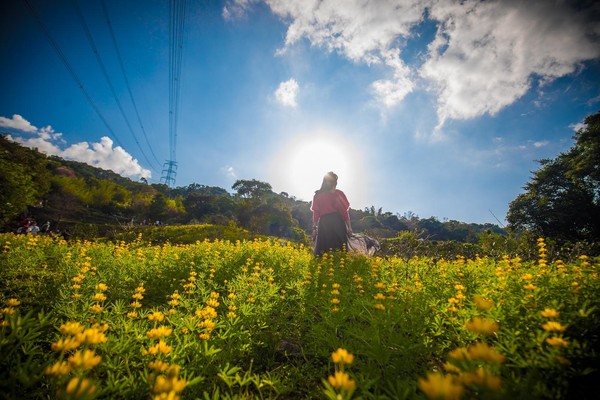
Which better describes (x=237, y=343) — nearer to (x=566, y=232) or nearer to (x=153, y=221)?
(x=566, y=232)

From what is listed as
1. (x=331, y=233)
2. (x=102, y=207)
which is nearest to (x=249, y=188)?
(x=102, y=207)

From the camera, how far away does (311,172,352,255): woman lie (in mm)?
6289

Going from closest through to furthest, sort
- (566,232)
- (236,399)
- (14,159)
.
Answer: (236,399)
(14,159)
(566,232)

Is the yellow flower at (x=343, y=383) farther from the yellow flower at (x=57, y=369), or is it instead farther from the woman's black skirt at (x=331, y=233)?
the woman's black skirt at (x=331, y=233)

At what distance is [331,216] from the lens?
6.38 m

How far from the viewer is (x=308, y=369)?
198 centimetres

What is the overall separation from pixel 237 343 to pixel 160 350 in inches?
33.9

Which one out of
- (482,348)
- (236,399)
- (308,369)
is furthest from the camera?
(308,369)

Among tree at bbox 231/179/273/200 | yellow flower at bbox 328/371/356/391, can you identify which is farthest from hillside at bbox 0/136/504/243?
yellow flower at bbox 328/371/356/391

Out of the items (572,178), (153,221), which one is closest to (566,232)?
(572,178)

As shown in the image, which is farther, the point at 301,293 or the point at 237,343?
the point at 301,293

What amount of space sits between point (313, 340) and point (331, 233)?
4.20 metres

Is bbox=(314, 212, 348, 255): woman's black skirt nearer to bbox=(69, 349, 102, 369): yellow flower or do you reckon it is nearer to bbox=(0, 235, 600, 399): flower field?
bbox=(0, 235, 600, 399): flower field

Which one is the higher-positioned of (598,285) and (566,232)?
(566,232)
